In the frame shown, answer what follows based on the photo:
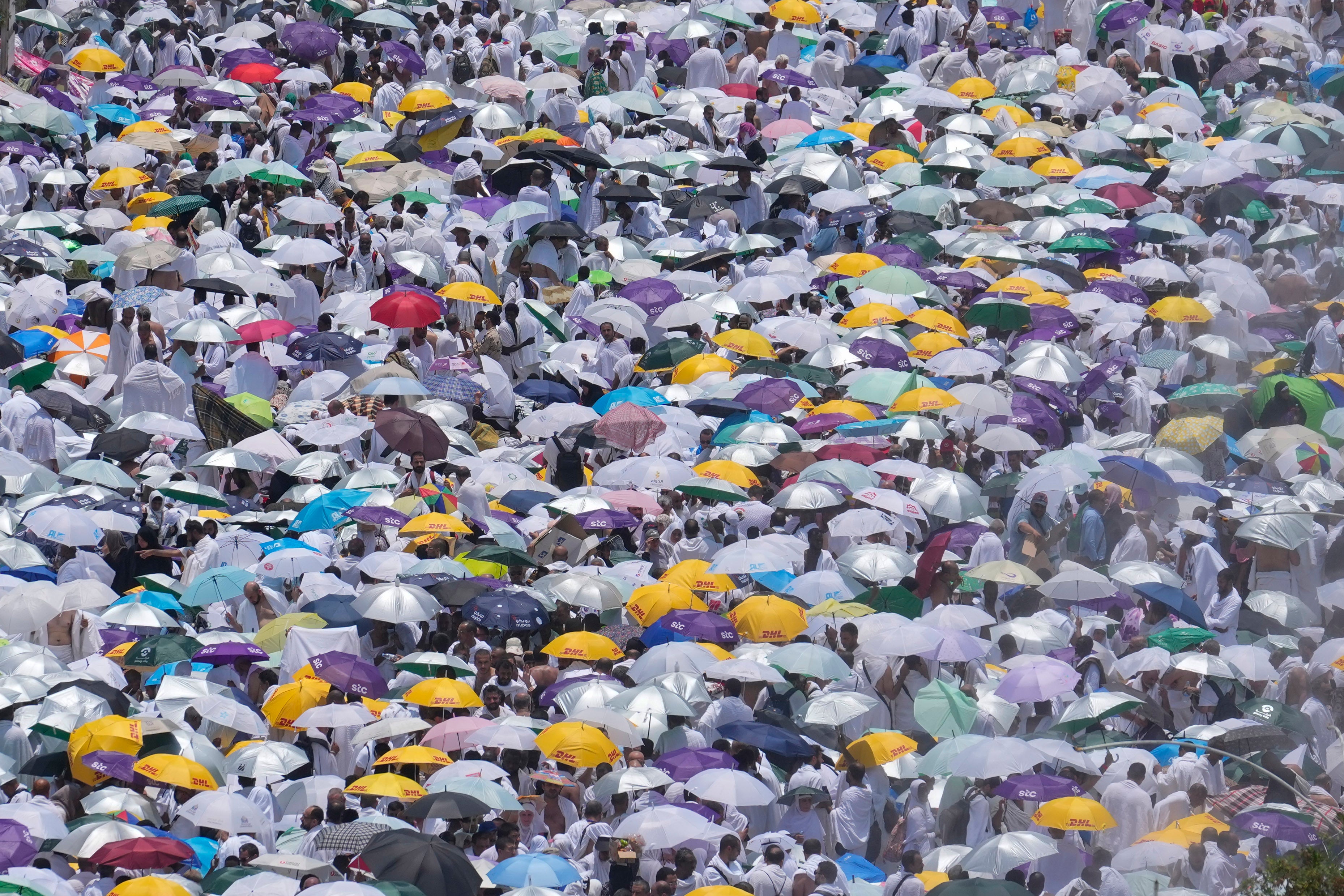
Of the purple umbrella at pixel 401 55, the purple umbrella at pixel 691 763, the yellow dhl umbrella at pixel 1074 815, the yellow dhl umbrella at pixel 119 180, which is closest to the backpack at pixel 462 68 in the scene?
the purple umbrella at pixel 401 55

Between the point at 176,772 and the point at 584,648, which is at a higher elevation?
the point at 176,772

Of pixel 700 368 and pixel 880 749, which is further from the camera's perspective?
pixel 700 368

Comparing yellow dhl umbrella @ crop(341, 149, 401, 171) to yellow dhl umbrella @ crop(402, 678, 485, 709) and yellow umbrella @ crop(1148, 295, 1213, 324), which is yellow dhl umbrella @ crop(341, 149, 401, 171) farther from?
yellow dhl umbrella @ crop(402, 678, 485, 709)

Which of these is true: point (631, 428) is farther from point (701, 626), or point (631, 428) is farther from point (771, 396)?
point (701, 626)

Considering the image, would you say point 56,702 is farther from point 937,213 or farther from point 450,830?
point 937,213

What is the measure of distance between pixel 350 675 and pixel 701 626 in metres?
2.65

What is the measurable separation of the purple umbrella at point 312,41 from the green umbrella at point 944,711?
16309mm

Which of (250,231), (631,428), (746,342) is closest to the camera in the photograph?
(631,428)

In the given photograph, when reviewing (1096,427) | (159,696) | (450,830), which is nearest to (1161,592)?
(1096,427)

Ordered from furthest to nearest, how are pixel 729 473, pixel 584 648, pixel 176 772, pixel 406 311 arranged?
pixel 406 311 → pixel 729 473 → pixel 584 648 → pixel 176 772

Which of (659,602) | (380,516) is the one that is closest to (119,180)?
(380,516)

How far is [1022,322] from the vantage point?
24297 mm

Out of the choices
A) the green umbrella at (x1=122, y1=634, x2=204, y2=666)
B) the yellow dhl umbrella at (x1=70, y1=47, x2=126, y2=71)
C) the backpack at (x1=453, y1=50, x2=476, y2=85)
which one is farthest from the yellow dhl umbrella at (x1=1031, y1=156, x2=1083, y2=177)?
the green umbrella at (x1=122, y1=634, x2=204, y2=666)

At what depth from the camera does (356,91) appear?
30062 millimetres
